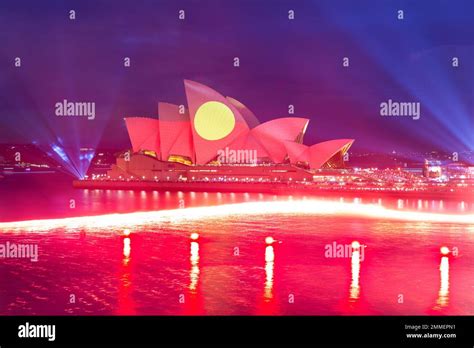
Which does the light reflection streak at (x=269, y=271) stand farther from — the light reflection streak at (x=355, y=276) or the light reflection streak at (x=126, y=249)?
the light reflection streak at (x=126, y=249)

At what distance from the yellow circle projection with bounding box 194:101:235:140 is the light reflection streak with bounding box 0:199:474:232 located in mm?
18780

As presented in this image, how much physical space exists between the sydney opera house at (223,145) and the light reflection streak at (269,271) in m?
31.5

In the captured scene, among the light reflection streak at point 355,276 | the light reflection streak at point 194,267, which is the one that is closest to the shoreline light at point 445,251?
the light reflection streak at point 355,276

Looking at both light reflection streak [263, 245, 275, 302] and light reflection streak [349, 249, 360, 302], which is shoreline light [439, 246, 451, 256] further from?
light reflection streak [263, 245, 275, 302]

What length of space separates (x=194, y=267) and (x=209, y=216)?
10382 millimetres

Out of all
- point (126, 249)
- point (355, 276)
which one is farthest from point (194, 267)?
point (355, 276)

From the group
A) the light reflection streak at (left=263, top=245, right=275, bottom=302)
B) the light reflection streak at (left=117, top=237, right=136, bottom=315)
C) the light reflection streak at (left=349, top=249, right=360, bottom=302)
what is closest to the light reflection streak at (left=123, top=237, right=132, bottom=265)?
the light reflection streak at (left=117, top=237, right=136, bottom=315)

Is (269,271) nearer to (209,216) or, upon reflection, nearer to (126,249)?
(126,249)

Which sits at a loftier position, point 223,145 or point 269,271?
point 223,145

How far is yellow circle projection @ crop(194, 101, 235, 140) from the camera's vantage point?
45375 millimetres

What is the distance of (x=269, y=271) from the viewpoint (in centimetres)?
1201
